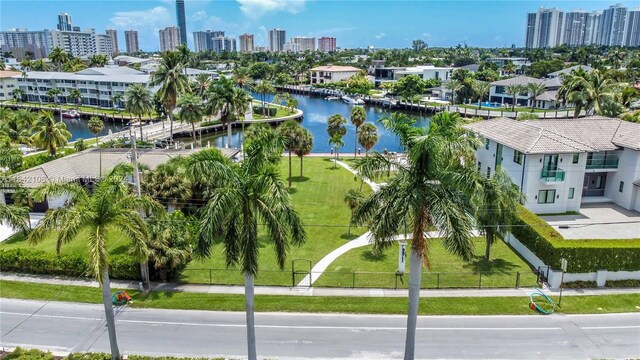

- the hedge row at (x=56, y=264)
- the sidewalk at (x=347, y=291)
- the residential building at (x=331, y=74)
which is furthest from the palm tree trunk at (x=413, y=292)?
the residential building at (x=331, y=74)

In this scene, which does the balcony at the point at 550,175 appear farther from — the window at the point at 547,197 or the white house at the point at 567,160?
the window at the point at 547,197

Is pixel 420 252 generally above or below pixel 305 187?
above

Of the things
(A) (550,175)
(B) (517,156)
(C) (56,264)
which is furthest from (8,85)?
(A) (550,175)

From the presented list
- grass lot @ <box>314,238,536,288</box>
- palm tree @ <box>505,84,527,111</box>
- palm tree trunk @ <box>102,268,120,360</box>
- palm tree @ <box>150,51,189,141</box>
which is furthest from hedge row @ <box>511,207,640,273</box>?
palm tree @ <box>505,84,527,111</box>

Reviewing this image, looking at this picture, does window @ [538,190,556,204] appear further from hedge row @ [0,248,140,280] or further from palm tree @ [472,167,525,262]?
hedge row @ [0,248,140,280]

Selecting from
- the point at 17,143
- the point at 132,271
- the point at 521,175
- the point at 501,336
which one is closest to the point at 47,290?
the point at 132,271

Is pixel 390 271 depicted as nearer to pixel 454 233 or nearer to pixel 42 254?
pixel 454 233
